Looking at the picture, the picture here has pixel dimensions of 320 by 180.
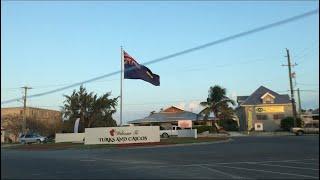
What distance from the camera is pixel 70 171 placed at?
1788cm

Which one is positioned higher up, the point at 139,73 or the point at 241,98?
the point at 241,98

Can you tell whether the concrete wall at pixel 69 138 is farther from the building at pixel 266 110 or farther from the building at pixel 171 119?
the building at pixel 266 110

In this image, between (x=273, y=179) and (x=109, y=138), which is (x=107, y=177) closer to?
(x=273, y=179)

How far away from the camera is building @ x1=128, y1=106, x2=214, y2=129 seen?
3642 inches

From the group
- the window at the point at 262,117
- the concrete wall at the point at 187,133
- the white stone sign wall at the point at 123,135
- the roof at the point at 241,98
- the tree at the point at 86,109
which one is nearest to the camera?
the white stone sign wall at the point at 123,135

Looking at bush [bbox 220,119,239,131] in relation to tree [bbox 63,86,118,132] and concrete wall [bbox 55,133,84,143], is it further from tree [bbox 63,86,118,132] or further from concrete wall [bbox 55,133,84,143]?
concrete wall [bbox 55,133,84,143]

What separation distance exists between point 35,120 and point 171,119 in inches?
1009

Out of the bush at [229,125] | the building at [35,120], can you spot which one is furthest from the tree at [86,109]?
the bush at [229,125]

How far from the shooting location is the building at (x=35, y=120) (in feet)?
288

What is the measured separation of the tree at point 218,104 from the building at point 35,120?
2714 centimetres

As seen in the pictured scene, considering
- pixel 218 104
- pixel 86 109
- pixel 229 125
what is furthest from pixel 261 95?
pixel 86 109

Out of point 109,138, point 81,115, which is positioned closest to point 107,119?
point 81,115

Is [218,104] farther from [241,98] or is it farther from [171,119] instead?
[241,98]

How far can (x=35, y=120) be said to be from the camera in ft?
310
